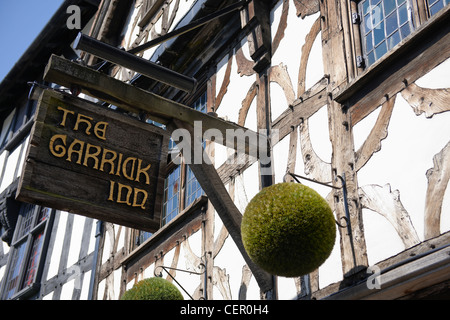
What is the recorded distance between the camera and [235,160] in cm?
618

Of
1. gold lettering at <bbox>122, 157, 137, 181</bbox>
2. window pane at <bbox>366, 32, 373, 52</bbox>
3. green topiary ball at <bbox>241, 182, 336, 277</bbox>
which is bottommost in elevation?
green topiary ball at <bbox>241, 182, 336, 277</bbox>

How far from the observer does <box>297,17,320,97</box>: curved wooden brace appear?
543 cm

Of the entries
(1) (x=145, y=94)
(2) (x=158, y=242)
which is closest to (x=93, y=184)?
(1) (x=145, y=94)

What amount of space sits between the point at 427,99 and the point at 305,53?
1835 mm

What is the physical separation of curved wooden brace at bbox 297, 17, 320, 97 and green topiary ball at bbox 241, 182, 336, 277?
1.75 m

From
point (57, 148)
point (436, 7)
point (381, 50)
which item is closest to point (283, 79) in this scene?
point (381, 50)

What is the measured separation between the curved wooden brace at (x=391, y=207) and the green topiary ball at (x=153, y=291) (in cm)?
211

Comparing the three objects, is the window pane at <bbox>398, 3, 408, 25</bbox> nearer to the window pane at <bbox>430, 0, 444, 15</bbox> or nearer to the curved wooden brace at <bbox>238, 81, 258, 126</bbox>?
the window pane at <bbox>430, 0, 444, 15</bbox>

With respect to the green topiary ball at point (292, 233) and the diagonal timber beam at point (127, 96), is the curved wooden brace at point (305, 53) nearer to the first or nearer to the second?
the diagonal timber beam at point (127, 96)

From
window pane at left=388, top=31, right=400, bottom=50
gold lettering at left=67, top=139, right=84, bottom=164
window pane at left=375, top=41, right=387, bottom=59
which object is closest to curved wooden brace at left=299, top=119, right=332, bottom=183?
window pane at left=375, top=41, right=387, bottom=59

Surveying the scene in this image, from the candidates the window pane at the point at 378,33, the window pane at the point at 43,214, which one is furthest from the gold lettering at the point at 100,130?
the window pane at the point at 43,214

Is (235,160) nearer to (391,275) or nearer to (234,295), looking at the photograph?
(234,295)

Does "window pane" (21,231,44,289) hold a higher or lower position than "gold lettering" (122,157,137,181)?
higher
